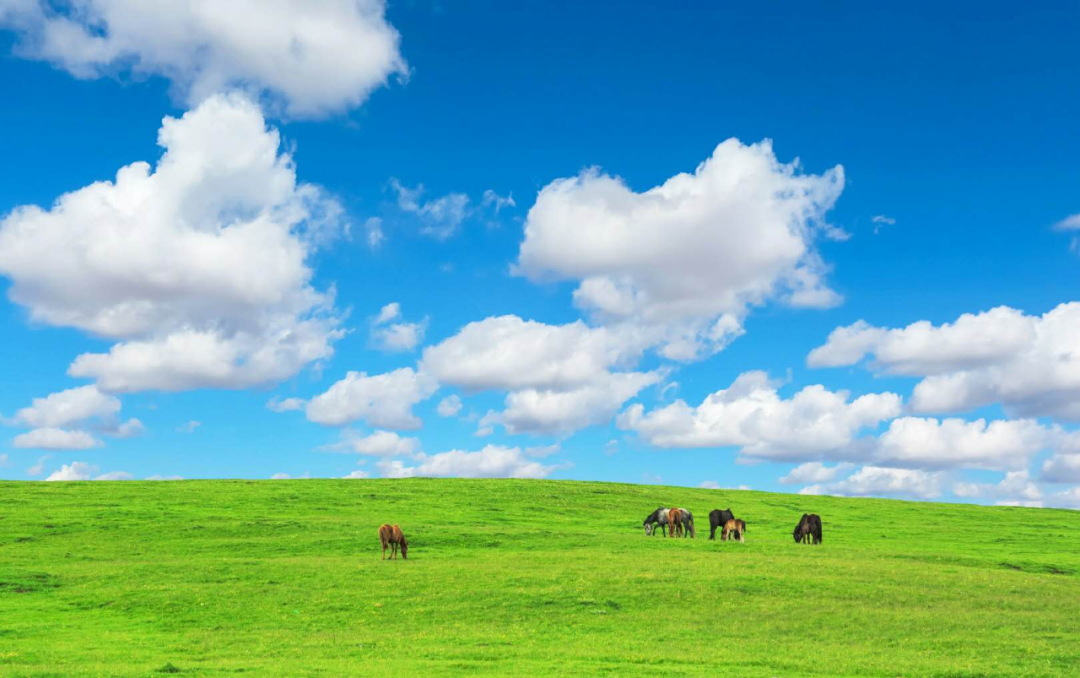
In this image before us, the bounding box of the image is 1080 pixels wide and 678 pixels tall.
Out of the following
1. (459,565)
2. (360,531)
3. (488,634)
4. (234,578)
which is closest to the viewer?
(488,634)

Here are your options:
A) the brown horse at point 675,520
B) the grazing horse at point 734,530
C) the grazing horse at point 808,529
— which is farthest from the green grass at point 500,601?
the grazing horse at point 808,529

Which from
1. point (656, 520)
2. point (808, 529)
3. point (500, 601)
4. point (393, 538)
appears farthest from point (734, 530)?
point (500, 601)

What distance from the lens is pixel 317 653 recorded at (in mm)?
28656

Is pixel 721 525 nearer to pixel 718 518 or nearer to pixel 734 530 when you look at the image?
pixel 718 518

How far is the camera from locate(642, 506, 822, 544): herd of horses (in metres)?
57.4

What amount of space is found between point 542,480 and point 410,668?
71.4 metres

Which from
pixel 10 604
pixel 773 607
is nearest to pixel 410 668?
pixel 773 607

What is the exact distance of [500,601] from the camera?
35375 millimetres

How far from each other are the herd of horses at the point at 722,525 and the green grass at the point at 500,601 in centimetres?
188

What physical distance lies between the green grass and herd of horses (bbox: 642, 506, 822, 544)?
1.88 meters

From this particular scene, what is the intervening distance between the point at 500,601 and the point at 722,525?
27.1 metres

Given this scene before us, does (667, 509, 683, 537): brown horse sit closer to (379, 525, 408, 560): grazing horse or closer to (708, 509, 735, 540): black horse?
(708, 509, 735, 540): black horse

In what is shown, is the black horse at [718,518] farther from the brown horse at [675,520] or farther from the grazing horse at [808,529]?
the grazing horse at [808,529]

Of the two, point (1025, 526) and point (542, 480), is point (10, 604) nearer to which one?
point (542, 480)
